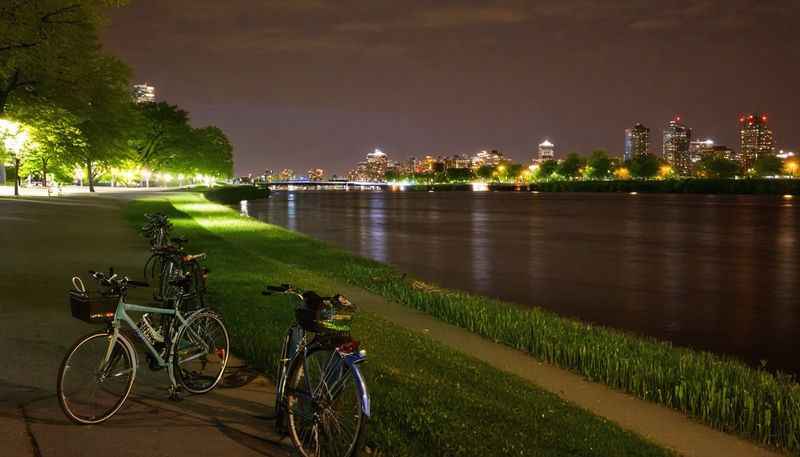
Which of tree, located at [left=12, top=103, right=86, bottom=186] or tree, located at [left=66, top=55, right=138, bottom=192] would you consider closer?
tree, located at [left=12, top=103, right=86, bottom=186]

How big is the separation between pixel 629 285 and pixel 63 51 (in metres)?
25.5

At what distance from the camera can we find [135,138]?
308 ft

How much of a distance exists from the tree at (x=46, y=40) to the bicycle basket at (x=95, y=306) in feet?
68.9

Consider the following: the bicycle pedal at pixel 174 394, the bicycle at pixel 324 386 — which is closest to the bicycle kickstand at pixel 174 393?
the bicycle pedal at pixel 174 394

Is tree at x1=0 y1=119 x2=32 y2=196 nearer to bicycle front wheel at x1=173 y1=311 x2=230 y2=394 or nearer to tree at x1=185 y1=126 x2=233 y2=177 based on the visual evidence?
bicycle front wheel at x1=173 y1=311 x2=230 y2=394

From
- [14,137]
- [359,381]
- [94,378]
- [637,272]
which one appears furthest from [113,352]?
[14,137]

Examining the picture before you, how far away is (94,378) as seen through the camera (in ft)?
22.5

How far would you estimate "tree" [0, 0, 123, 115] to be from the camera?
25195 mm

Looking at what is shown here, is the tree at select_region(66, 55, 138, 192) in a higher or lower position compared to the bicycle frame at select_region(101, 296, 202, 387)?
higher

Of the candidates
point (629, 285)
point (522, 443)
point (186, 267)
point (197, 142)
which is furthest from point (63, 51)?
point (197, 142)

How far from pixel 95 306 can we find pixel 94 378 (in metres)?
0.74

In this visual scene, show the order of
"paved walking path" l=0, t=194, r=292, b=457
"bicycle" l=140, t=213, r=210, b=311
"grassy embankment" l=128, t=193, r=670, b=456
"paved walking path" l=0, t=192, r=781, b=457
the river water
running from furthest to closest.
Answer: the river water → "bicycle" l=140, t=213, r=210, b=311 → "grassy embankment" l=128, t=193, r=670, b=456 → "paved walking path" l=0, t=192, r=781, b=457 → "paved walking path" l=0, t=194, r=292, b=457

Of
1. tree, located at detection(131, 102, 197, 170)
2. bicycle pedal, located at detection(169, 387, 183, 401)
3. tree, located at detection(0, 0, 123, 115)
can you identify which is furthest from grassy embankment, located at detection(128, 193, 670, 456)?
tree, located at detection(131, 102, 197, 170)

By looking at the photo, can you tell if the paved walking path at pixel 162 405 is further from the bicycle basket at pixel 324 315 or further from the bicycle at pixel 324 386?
the bicycle basket at pixel 324 315
